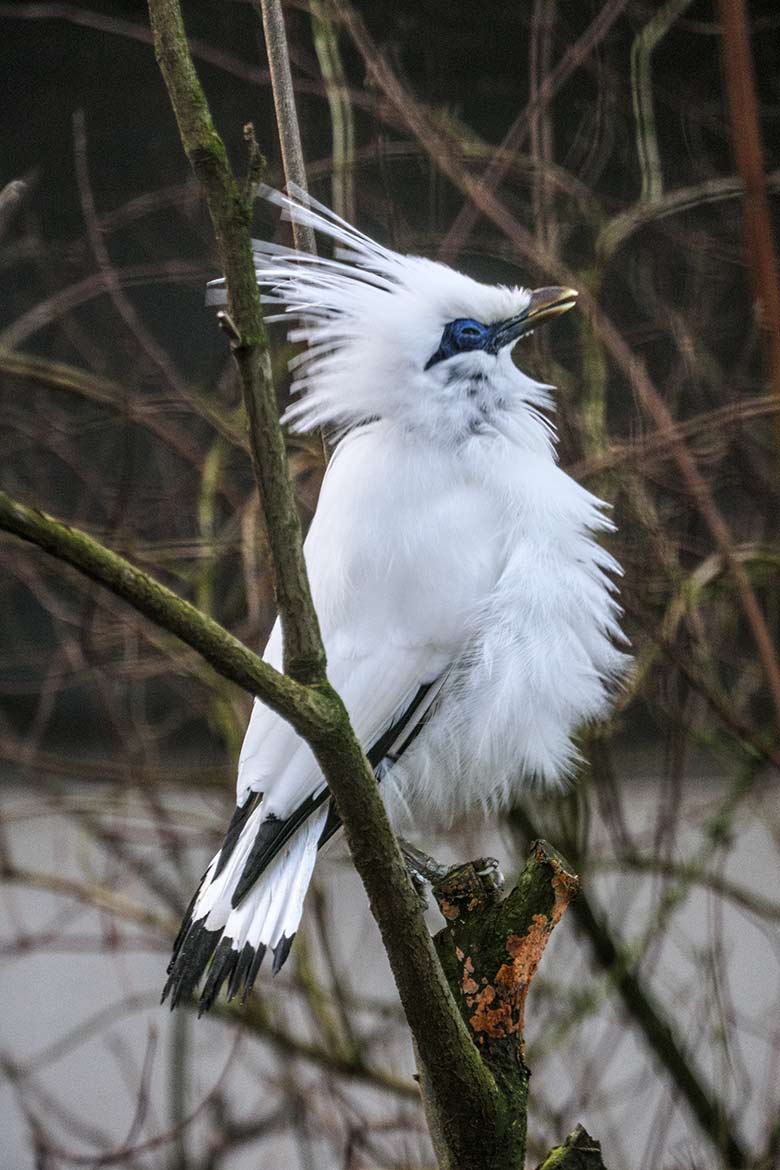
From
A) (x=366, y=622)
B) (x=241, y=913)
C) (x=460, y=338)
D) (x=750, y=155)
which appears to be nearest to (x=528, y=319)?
(x=460, y=338)

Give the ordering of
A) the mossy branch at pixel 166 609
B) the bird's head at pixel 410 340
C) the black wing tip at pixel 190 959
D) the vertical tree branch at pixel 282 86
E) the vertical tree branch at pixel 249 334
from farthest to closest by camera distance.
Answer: the bird's head at pixel 410 340 < the black wing tip at pixel 190 959 < the vertical tree branch at pixel 282 86 < the vertical tree branch at pixel 249 334 < the mossy branch at pixel 166 609

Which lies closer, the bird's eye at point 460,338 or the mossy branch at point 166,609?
the mossy branch at point 166,609

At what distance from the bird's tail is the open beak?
666mm

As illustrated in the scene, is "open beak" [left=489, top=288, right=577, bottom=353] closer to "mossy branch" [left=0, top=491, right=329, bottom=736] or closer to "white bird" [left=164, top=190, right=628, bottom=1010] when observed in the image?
"white bird" [left=164, top=190, right=628, bottom=1010]

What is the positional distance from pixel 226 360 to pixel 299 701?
212 centimetres

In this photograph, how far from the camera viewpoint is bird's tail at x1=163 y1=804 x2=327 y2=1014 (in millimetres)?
1449

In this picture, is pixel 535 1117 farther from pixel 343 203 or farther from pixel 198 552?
pixel 343 203

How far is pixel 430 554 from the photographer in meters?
1.67

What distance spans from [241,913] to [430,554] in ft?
1.65

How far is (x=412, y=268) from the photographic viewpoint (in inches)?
66.9

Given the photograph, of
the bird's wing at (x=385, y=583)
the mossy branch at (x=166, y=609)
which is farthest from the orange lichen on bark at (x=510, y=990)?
the mossy branch at (x=166, y=609)

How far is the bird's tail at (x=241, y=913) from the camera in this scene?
4.75 ft

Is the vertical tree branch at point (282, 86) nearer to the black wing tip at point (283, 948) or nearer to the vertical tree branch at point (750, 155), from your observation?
the vertical tree branch at point (750, 155)

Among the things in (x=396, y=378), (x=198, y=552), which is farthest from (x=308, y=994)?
(x=396, y=378)
